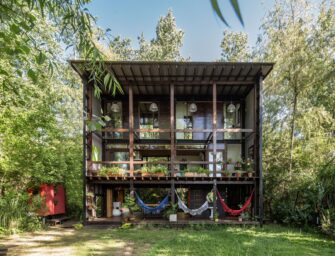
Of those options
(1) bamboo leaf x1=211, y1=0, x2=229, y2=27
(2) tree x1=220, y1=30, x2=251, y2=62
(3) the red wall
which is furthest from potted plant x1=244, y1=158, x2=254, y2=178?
(2) tree x1=220, y1=30, x2=251, y2=62

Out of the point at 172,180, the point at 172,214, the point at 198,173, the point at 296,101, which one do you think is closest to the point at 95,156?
the point at 172,180

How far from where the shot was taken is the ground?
5762mm

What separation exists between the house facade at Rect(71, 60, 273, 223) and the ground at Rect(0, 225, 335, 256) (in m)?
1.09

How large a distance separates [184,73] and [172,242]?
5.46 metres

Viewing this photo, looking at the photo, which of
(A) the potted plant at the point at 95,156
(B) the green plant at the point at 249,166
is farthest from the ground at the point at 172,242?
(A) the potted plant at the point at 95,156

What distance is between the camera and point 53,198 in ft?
33.6

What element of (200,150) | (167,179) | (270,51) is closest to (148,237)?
(167,179)

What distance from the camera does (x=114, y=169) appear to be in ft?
29.7

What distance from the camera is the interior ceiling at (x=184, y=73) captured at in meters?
Result: 8.62

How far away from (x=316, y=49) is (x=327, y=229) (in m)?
6.62

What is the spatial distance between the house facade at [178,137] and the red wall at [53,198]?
1.48 m

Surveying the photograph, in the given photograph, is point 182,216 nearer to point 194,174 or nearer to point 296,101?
point 194,174

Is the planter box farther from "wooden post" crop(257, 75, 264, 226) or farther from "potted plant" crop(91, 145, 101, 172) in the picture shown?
"potted plant" crop(91, 145, 101, 172)

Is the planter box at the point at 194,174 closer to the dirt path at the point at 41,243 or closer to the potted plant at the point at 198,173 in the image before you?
the potted plant at the point at 198,173
